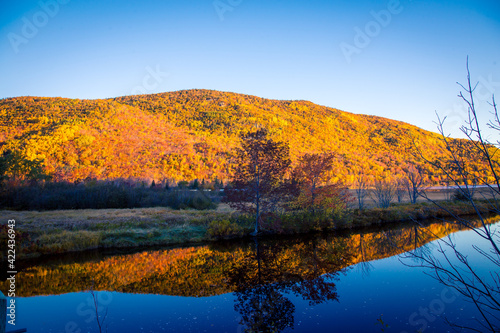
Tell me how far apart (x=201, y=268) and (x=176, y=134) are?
62650mm

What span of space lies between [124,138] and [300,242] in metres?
56.2

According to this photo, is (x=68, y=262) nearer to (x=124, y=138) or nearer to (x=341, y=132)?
(x=124, y=138)

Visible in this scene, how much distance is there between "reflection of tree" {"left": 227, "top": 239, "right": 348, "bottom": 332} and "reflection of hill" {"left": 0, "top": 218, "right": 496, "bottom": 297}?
4 cm

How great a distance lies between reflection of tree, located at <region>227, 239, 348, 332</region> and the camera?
8055 millimetres

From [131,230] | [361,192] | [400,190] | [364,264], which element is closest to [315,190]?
[364,264]

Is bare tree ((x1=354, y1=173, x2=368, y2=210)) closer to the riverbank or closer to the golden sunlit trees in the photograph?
the riverbank

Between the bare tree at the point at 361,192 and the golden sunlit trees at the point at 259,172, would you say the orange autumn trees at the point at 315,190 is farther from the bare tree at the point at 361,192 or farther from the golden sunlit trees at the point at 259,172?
the bare tree at the point at 361,192

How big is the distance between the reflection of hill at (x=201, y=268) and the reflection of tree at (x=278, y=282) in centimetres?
4

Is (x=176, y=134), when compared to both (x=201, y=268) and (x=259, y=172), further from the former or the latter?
(x=201, y=268)

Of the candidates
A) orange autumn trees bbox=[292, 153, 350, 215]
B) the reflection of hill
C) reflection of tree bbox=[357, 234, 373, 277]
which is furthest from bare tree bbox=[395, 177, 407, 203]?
reflection of tree bbox=[357, 234, 373, 277]

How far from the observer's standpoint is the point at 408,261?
44.4 feet

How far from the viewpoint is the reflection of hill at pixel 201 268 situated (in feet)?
35.1

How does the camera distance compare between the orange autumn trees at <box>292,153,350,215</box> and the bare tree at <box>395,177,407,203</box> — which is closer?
the orange autumn trees at <box>292,153,350,215</box>

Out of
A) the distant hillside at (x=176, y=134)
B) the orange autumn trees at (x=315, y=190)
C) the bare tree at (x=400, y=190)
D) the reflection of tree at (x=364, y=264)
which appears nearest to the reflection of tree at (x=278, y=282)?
the reflection of tree at (x=364, y=264)
